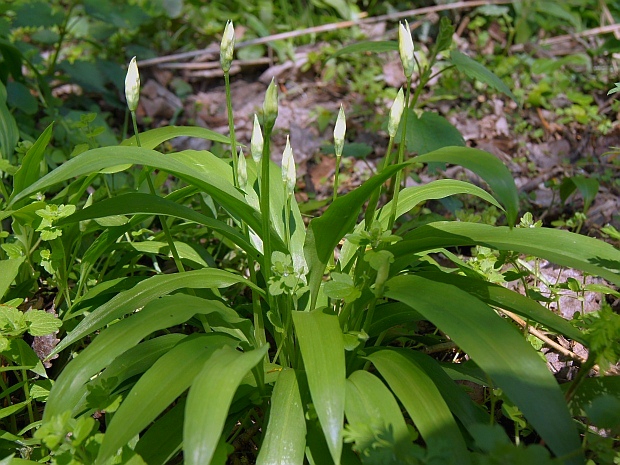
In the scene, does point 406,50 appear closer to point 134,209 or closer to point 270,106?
point 270,106

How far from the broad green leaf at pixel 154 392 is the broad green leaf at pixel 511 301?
0.73 meters

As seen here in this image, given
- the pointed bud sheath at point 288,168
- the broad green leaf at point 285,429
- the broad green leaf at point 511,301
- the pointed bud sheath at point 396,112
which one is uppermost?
the pointed bud sheath at point 396,112

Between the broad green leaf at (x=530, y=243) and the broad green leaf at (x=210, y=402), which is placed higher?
the broad green leaf at (x=530, y=243)

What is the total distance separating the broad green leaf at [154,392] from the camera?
1.38 metres

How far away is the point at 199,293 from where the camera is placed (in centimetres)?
204

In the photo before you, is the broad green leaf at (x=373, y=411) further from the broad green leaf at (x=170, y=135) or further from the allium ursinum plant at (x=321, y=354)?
the broad green leaf at (x=170, y=135)

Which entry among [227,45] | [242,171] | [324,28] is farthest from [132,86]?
[324,28]

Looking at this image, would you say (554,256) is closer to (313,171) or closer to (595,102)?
(313,171)

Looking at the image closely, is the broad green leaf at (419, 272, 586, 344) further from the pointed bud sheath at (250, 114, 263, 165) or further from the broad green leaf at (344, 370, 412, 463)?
the pointed bud sheath at (250, 114, 263, 165)

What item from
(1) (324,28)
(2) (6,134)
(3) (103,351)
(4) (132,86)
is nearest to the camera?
(3) (103,351)

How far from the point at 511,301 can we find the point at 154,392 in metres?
0.99

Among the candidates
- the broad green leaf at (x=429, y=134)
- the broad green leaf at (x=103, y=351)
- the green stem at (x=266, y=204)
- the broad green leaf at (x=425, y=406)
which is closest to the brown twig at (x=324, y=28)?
the broad green leaf at (x=429, y=134)

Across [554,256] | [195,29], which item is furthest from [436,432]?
[195,29]

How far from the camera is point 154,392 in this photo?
145 cm
